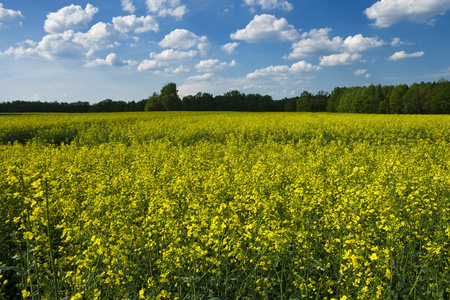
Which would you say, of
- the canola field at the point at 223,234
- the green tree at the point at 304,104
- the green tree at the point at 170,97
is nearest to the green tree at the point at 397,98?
the green tree at the point at 304,104

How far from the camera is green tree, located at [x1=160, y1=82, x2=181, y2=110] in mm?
79562

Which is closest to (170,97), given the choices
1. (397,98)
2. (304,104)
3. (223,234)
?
(304,104)

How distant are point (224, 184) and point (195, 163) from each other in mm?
3680

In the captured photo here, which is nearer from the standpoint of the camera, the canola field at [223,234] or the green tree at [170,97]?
the canola field at [223,234]

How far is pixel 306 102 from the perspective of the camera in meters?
90.4

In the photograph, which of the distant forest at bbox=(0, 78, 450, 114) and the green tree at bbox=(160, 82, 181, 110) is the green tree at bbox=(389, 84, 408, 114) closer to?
the distant forest at bbox=(0, 78, 450, 114)

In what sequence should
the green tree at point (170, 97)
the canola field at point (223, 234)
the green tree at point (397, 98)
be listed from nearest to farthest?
the canola field at point (223, 234)
the green tree at point (397, 98)
the green tree at point (170, 97)

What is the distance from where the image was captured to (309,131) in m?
22.1

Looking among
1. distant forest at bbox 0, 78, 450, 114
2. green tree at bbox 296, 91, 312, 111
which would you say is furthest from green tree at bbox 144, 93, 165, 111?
green tree at bbox 296, 91, 312, 111

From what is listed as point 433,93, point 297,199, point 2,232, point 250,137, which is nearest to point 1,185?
point 2,232

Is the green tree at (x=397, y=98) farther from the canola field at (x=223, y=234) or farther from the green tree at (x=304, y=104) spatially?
the canola field at (x=223, y=234)

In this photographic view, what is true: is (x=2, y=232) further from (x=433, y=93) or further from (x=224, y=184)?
(x=433, y=93)

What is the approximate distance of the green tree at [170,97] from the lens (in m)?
79.6

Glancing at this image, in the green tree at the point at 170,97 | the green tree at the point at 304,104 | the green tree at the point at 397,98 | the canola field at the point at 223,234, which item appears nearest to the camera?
the canola field at the point at 223,234
